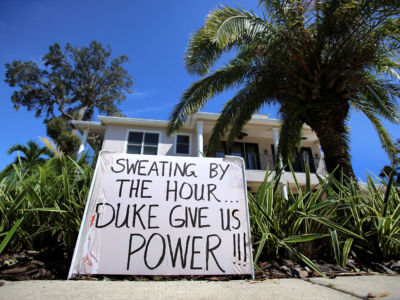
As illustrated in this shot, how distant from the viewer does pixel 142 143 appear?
10922 mm

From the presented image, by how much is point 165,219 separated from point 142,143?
31.5 ft

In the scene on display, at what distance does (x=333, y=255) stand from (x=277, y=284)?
96 cm

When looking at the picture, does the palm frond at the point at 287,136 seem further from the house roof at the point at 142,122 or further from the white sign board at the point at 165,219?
the house roof at the point at 142,122

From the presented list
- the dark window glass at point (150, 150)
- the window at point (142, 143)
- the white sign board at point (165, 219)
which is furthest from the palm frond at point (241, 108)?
the window at point (142, 143)

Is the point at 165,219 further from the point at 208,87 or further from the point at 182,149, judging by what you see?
the point at 182,149

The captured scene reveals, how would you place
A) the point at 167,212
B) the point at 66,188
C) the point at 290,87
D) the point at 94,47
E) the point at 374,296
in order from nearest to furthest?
1. the point at 374,296
2. the point at 167,212
3. the point at 66,188
4. the point at 290,87
5. the point at 94,47

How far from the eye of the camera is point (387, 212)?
7.40ft

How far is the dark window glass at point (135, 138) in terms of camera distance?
10932mm

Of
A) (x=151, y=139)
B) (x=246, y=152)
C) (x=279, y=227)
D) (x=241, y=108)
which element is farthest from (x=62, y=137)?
(x=279, y=227)

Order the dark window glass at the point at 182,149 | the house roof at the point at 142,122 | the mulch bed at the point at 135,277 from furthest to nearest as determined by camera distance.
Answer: the dark window glass at the point at 182,149 → the house roof at the point at 142,122 → the mulch bed at the point at 135,277

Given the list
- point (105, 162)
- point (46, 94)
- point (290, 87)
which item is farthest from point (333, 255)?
point (46, 94)

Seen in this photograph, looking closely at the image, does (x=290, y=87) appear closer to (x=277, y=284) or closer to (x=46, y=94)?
(x=277, y=284)

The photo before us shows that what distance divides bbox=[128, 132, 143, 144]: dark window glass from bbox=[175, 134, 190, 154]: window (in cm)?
189

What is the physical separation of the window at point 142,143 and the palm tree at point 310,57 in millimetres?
6251
